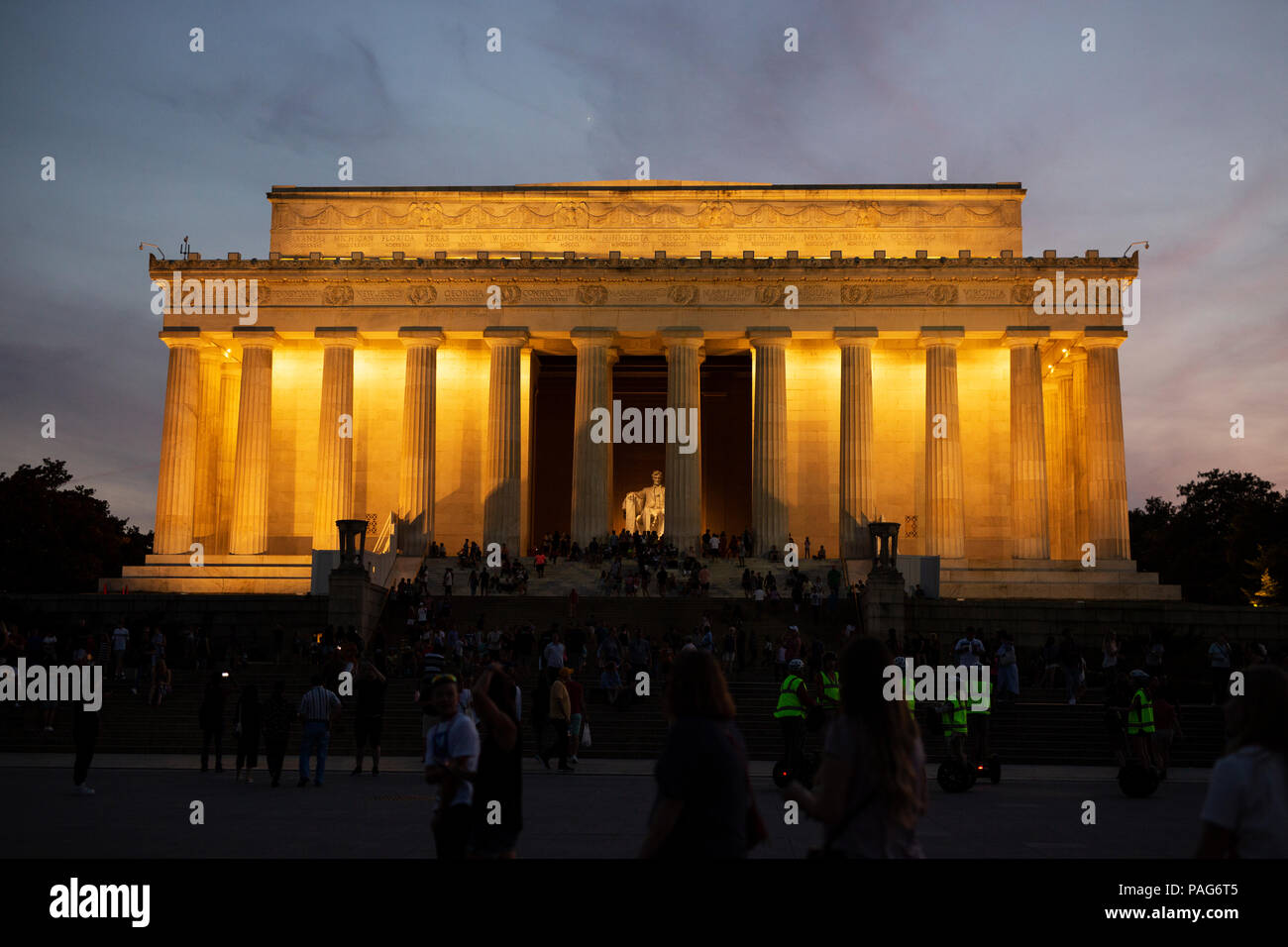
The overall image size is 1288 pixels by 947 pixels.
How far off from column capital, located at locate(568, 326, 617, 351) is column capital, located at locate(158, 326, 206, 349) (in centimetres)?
1635

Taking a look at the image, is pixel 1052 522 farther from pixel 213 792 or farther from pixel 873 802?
pixel 873 802

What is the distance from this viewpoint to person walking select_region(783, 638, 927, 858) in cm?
602

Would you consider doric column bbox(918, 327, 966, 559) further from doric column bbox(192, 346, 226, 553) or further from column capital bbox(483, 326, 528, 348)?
doric column bbox(192, 346, 226, 553)

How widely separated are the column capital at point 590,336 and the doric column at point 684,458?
7.86 feet

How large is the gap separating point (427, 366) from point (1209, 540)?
52.8 metres

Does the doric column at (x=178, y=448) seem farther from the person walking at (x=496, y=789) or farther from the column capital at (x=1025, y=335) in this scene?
the person walking at (x=496, y=789)

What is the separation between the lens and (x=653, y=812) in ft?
20.3

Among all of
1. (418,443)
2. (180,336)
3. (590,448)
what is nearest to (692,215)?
(590,448)

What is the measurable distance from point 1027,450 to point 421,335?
26.7 m

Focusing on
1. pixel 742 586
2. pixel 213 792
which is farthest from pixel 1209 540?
pixel 213 792

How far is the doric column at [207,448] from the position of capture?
177ft

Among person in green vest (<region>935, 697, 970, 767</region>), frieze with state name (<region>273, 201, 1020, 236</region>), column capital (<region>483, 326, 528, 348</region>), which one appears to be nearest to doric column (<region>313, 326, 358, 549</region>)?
column capital (<region>483, 326, 528, 348</region>)

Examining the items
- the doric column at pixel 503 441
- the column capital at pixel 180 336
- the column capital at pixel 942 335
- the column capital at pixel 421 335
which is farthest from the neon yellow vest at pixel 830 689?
the column capital at pixel 180 336

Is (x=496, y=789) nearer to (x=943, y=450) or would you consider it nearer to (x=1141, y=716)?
(x=1141, y=716)
